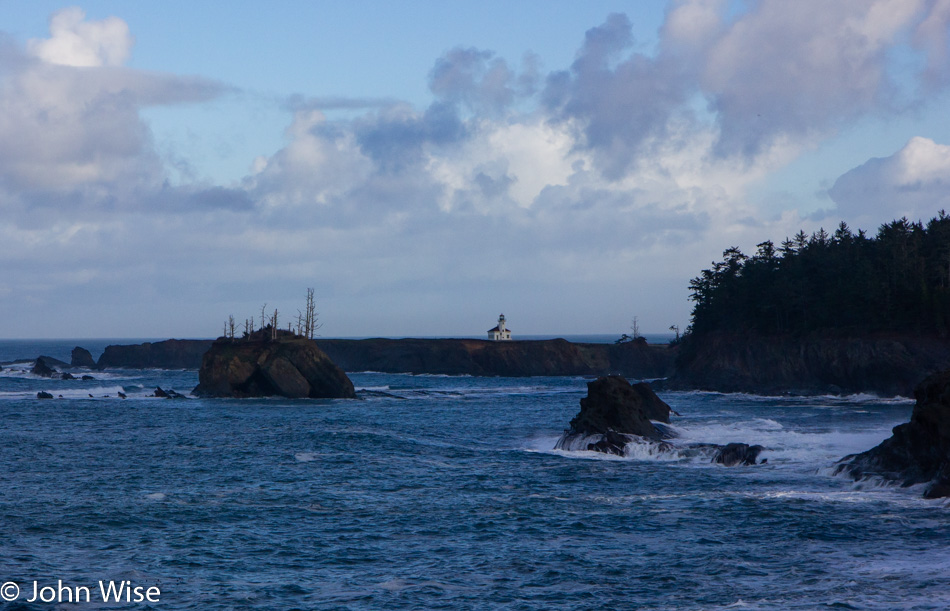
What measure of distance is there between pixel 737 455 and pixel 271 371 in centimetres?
5373

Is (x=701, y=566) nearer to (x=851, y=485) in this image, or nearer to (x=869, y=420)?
(x=851, y=485)

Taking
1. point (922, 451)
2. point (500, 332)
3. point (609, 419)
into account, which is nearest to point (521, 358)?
point (500, 332)

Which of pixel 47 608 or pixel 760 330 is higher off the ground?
pixel 760 330

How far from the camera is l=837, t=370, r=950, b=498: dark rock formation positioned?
3344 centimetres

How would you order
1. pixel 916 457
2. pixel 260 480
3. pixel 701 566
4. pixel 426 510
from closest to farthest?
pixel 701 566 → pixel 426 510 → pixel 916 457 → pixel 260 480

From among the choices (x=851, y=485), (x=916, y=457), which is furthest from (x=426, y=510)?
(x=916, y=457)

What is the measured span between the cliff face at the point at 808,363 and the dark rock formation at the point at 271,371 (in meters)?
43.7

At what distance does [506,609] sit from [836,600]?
8.16 metres

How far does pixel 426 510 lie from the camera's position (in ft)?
105

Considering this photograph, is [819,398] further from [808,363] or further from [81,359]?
[81,359]

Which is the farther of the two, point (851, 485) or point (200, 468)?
point (200, 468)

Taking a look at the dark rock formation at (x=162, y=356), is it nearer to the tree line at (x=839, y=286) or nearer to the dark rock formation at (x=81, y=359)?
the dark rock formation at (x=81, y=359)

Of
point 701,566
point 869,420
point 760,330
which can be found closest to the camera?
point 701,566

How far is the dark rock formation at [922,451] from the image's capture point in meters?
33.4
